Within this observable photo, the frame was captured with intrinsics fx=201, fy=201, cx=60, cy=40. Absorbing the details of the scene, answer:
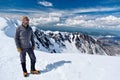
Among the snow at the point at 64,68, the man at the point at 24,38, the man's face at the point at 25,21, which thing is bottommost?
the snow at the point at 64,68

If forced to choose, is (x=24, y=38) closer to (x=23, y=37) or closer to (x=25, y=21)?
(x=23, y=37)

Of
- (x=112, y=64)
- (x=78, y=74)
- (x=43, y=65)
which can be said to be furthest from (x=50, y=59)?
(x=112, y=64)

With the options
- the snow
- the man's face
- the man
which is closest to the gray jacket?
the man

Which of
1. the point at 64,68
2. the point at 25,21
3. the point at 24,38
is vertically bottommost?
the point at 64,68

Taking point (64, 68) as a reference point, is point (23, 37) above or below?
above

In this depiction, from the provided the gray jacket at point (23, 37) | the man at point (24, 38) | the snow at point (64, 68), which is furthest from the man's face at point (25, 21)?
the snow at point (64, 68)

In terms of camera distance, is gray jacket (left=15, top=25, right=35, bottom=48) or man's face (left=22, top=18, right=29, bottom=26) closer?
man's face (left=22, top=18, right=29, bottom=26)

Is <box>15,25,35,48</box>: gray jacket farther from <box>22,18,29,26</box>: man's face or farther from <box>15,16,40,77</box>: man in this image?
<box>22,18,29,26</box>: man's face

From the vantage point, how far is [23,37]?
486 inches

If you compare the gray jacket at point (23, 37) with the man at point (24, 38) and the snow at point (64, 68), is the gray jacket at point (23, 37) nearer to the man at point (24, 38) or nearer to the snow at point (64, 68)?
the man at point (24, 38)

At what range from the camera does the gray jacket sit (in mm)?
12102

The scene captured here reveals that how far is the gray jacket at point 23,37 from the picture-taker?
39.7 feet

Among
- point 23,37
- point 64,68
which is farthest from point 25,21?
point 64,68

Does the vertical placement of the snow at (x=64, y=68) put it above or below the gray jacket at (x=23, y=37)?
below
